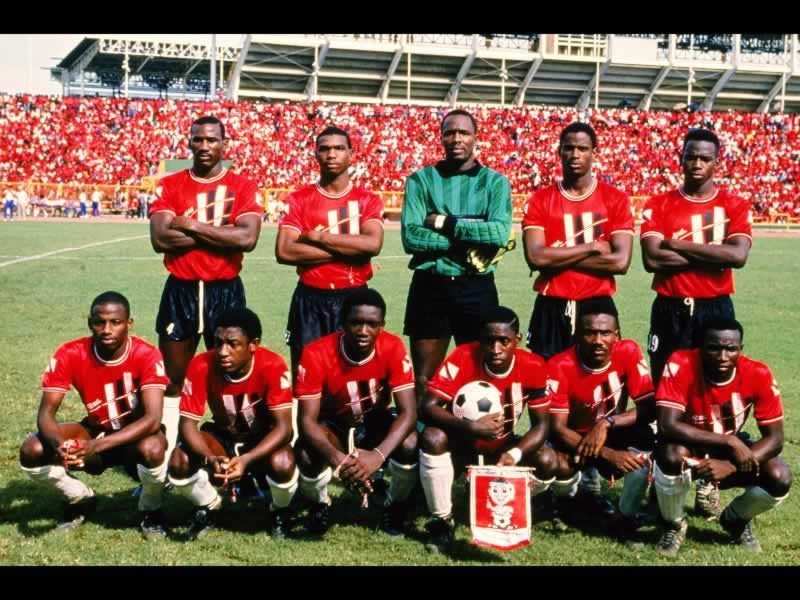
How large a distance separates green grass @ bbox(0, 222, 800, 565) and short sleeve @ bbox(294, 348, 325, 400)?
744mm

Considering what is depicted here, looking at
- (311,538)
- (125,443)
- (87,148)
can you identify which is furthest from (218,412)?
(87,148)

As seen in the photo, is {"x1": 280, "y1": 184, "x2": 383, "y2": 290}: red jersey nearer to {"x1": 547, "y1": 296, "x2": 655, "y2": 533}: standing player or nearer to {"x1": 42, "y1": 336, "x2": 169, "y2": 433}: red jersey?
{"x1": 42, "y1": 336, "x2": 169, "y2": 433}: red jersey

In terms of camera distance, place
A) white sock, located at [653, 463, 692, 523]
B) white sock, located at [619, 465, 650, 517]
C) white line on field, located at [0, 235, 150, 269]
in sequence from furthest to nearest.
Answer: white line on field, located at [0, 235, 150, 269] → white sock, located at [619, 465, 650, 517] → white sock, located at [653, 463, 692, 523]

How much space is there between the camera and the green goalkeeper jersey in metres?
5.23

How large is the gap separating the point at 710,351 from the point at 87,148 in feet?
129

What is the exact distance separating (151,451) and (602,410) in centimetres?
240

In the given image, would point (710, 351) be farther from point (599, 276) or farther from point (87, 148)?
point (87, 148)

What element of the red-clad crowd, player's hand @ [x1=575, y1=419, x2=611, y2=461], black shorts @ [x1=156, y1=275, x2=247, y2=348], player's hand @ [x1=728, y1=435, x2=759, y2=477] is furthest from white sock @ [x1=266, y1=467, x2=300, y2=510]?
the red-clad crowd

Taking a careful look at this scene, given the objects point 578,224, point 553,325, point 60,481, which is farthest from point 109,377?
point 578,224

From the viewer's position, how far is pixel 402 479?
4914 mm

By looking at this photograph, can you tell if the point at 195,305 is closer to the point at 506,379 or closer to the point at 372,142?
the point at 506,379

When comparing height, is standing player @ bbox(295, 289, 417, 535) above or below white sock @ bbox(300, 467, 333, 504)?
above

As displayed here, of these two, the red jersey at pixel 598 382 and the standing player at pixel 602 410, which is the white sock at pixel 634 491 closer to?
the standing player at pixel 602 410

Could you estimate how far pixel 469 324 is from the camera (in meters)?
5.40
